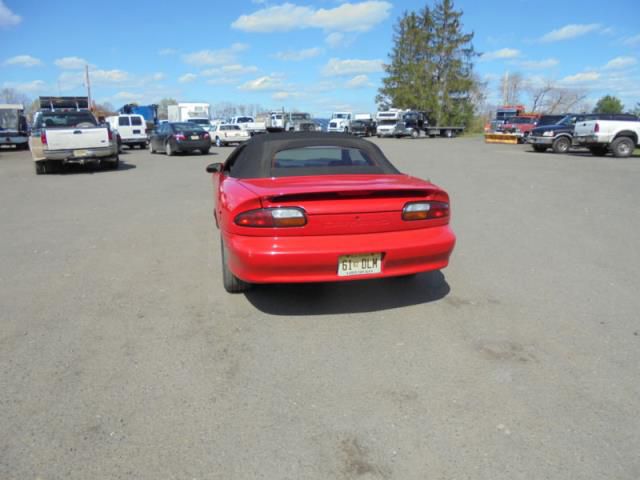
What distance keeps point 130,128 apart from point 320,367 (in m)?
27.1

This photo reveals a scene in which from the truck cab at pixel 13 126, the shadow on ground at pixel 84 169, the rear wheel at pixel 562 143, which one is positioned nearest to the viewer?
the shadow on ground at pixel 84 169

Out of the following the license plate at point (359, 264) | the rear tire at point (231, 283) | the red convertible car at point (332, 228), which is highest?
the red convertible car at point (332, 228)

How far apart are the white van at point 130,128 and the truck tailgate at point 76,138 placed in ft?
43.2

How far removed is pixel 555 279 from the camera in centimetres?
503

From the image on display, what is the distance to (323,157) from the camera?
508cm

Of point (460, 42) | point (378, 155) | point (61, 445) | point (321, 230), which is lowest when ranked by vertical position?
point (61, 445)

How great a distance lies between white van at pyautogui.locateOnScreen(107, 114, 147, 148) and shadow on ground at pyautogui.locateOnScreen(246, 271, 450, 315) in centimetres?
2538

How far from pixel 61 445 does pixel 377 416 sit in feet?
5.37

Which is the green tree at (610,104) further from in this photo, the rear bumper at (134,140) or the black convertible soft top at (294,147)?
the black convertible soft top at (294,147)

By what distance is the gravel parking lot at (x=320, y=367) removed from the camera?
7.97 ft

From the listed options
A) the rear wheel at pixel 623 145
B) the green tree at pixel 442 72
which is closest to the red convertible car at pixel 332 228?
the rear wheel at pixel 623 145

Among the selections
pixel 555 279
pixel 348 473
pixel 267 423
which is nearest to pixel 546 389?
pixel 348 473

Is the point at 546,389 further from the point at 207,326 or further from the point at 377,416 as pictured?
the point at 207,326

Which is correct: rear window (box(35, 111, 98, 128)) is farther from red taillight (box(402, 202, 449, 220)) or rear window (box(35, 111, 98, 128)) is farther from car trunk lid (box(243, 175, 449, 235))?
red taillight (box(402, 202, 449, 220))
